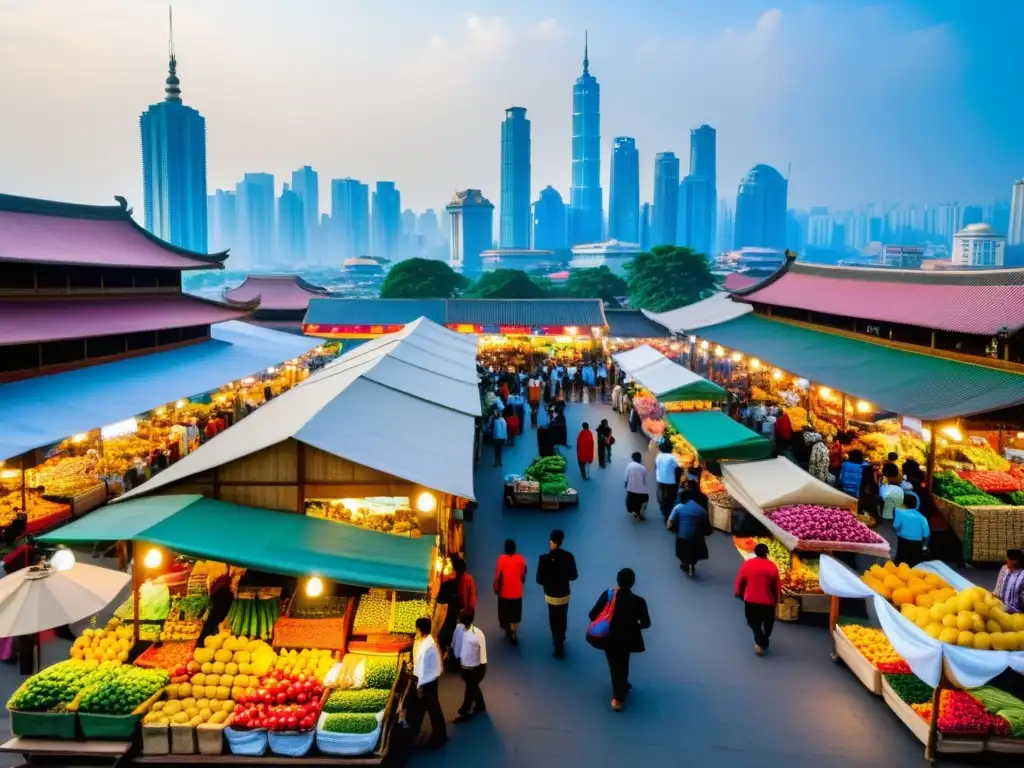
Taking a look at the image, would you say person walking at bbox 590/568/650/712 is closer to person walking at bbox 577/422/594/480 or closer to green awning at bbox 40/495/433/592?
green awning at bbox 40/495/433/592

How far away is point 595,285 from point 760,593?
68230 millimetres

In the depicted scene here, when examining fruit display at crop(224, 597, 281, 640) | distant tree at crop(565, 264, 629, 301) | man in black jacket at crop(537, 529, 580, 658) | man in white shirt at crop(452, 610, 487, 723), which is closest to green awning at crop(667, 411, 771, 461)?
man in black jacket at crop(537, 529, 580, 658)

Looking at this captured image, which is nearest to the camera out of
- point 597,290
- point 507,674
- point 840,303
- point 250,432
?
point 507,674

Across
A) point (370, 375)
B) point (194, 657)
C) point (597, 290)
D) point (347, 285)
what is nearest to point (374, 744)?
point (194, 657)

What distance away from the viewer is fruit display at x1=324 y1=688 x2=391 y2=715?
653cm

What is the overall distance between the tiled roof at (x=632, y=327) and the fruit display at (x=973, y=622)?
2933 centimetres

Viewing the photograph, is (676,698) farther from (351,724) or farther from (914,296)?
(914,296)

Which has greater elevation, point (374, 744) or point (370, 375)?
point (370, 375)

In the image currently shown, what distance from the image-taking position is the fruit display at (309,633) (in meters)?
7.56

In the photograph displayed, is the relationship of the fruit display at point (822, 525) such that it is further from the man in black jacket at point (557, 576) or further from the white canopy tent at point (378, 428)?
the white canopy tent at point (378, 428)

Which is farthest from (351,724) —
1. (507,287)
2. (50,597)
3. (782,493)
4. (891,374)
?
(507,287)

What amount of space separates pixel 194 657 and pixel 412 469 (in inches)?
109

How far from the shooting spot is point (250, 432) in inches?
378

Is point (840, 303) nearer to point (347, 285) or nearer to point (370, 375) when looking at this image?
point (370, 375)
